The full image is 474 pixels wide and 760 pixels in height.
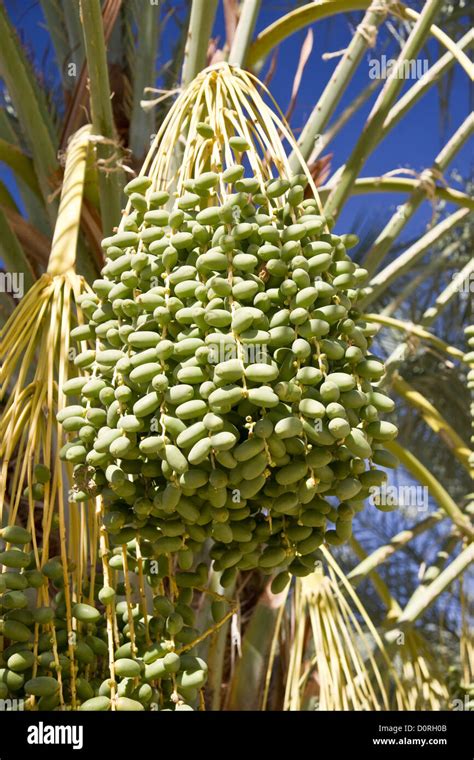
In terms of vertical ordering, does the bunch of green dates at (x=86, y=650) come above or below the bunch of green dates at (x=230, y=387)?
below

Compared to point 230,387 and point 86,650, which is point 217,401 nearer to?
point 230,387

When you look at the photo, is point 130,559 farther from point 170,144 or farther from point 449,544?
point 449,544

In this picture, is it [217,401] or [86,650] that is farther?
[86,650]

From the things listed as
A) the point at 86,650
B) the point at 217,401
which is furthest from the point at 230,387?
the point at 86,650

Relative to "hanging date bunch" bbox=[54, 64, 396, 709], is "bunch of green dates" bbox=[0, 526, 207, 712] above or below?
below

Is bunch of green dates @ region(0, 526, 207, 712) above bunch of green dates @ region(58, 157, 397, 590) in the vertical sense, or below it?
below

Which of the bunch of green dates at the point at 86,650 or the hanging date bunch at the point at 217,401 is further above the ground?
the hanging date bunch at the point at 217,401

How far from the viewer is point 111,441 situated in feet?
2.57

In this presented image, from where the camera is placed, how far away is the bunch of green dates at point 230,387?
2.47 ft

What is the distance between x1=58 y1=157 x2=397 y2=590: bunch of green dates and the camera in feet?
2.47

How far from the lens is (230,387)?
738 millimetres

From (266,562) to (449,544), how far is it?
102 cm
